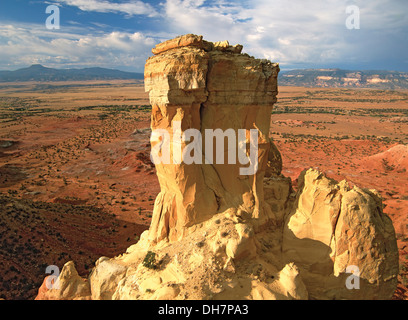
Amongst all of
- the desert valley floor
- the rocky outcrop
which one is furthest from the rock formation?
the desert valley floor

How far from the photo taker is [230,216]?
10.5 metres

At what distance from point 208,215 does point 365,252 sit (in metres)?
6.02

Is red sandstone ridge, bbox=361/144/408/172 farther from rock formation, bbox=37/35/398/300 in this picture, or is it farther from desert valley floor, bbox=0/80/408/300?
rock formation, bbox=37/35/398/300

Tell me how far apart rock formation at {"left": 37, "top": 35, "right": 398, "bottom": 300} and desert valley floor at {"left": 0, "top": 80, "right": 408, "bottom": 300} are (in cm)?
654

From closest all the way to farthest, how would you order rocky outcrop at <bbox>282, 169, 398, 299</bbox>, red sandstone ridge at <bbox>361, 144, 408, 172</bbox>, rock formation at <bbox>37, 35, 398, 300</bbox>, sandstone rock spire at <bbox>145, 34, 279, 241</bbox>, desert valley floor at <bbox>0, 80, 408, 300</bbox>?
rock formation at <bbox>37, 35, 398, 300</bbox> < rocky outcrop at <bbox>282, 169, 398, 299</bbox> < sandstone rock spire at <bbox>145, 34, 279, 241</bbox> < desert valley floor at <bbox>0, 80, 408, 300</bbox> < red sandstone ridge at <bbox>361, 144, 408, 172</bbox>

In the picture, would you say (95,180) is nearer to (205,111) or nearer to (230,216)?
(205,111)

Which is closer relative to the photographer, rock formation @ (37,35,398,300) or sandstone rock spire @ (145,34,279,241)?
rock formation @ (37,35,398,300)

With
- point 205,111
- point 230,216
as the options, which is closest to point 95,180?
point 205,111

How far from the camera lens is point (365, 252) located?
9516 mm

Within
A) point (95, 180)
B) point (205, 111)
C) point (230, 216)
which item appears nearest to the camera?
point (230, 216)

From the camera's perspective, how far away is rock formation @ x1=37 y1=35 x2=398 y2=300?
28.8ft

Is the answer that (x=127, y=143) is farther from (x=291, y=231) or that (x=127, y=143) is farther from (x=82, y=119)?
(x=291, y=231)

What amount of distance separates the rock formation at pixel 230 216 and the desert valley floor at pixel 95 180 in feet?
21.5

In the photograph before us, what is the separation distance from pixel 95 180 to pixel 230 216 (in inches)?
1074
